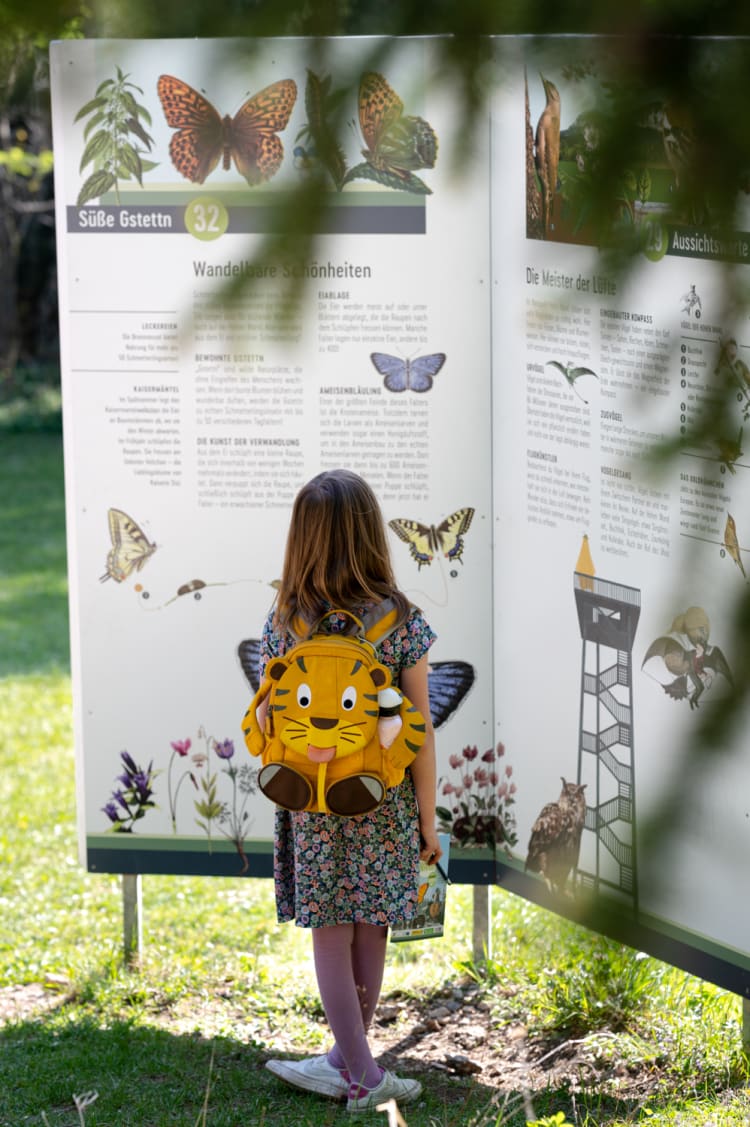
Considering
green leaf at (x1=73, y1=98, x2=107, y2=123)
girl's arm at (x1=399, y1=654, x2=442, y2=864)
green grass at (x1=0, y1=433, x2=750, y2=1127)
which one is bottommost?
green grass at (x1=0, y1=433, x2=750, y2=1127)

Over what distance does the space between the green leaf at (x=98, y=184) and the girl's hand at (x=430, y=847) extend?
1.89 meters

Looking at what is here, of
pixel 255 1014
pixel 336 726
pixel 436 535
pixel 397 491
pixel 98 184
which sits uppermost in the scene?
pixel 98 184

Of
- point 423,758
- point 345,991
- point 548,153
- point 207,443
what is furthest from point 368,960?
point 548,153

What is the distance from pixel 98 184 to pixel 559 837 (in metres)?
2.11

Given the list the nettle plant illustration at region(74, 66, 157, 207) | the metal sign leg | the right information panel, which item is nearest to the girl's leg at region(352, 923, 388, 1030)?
the right information panel

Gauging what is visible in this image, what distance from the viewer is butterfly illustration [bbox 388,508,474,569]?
3.80 m

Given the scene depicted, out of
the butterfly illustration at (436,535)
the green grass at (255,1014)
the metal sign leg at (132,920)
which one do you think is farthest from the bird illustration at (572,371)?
the metal sign leg at (132,920)

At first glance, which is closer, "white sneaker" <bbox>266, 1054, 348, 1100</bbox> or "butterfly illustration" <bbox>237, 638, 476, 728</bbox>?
"white sneaker" <bbox>266, 1054, 348, 1100</bbox>

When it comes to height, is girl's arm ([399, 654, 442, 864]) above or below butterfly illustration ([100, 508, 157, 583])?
below

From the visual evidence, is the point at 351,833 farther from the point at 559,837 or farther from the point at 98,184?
the point at 98,184

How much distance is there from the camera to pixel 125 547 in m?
3.90

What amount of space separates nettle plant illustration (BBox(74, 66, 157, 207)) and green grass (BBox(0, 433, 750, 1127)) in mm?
2246

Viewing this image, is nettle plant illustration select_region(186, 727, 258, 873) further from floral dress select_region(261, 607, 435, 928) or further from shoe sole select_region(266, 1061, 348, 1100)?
floral dress select_region(261, 607, 435, 928)

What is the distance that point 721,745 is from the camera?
1.15 metres
